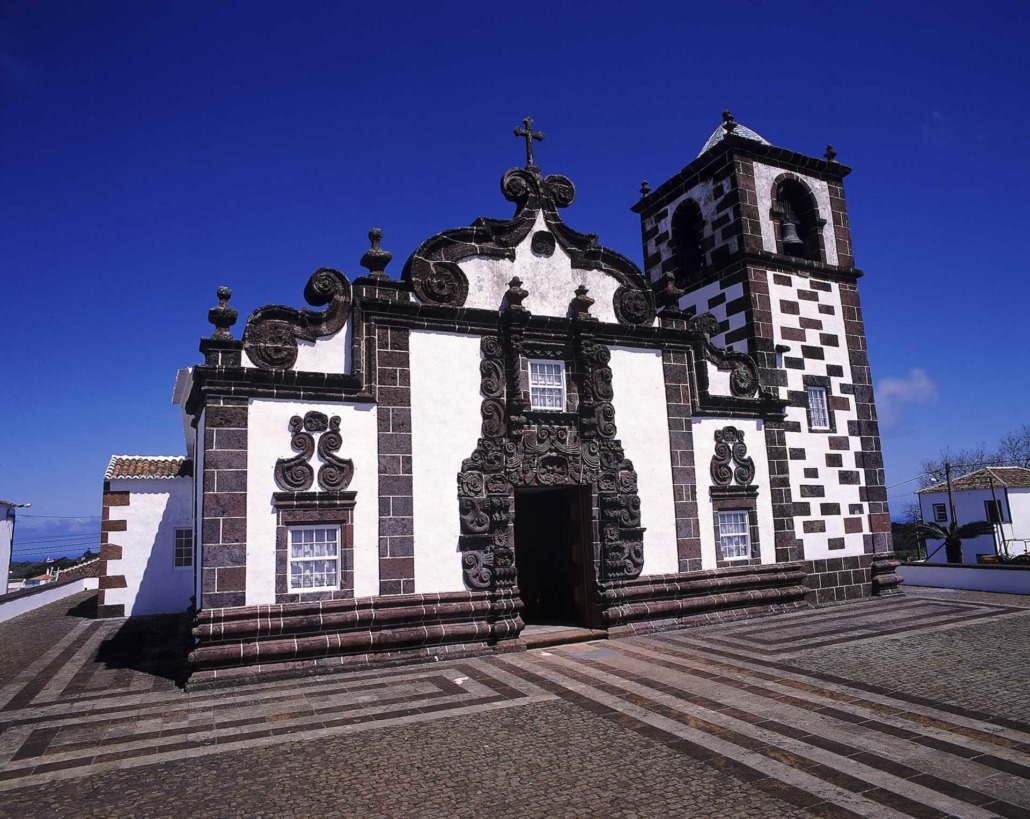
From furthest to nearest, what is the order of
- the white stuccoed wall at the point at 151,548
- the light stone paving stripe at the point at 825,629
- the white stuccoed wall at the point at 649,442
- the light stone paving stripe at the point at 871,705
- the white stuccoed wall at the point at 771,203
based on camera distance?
the white stuccoed wall at the point at 151,548
the white stuccoed wall at the point at 771,203
the white stuccoed wall at the point at 649,442
the light stone paving stripe at the point at 825,629
the light stone paving stripe at the point at 871,705

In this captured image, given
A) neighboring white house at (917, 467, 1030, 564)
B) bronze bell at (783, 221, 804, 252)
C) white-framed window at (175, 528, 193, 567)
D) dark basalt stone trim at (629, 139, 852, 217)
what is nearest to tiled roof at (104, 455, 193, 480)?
white-framed window at (175, 528, 193, 567)

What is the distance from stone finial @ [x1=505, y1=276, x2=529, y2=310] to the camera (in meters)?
13.0

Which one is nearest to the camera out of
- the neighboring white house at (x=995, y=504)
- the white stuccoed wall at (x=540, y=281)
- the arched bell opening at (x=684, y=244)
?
the white stuccoed wall at (x=540, y=281)

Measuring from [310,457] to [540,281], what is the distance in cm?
561

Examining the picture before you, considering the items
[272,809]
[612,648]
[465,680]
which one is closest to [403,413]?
[465,680]

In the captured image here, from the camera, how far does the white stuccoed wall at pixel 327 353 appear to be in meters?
11.5

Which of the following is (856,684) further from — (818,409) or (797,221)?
(797,221)

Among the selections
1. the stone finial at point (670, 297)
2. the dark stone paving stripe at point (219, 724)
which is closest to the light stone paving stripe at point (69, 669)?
the dark stone paving stripe at point (219, 724)

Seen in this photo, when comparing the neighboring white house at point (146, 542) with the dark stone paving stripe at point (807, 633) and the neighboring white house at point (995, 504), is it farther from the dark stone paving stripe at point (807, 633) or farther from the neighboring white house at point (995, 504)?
the neighboring white house at point (995, 504)

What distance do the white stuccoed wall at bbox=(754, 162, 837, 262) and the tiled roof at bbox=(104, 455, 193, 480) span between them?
1649 centimetres

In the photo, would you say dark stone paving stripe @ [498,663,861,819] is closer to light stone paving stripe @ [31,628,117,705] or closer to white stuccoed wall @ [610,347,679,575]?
white stuccoed wall @ [610,347,679,575]

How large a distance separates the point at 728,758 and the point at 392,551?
6392 millimetres

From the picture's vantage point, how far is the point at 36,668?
1156cm

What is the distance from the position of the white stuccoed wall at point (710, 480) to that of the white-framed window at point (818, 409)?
1.80 m
